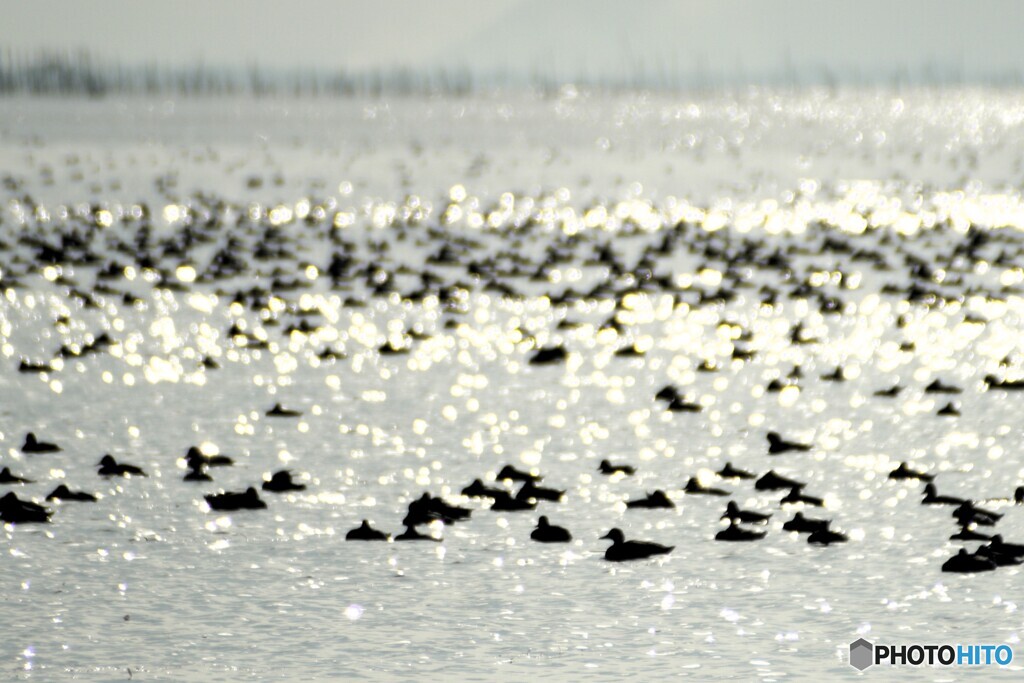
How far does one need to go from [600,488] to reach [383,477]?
7.14 ft

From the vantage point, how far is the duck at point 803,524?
1566cm

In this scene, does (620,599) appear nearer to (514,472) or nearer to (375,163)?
(514,472)

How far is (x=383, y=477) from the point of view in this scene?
1823 centimetres

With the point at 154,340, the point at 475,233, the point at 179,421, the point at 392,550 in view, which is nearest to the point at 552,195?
the point at 475,233

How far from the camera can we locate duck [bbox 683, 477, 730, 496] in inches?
685

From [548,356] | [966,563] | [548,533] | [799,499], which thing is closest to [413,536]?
[548,533]

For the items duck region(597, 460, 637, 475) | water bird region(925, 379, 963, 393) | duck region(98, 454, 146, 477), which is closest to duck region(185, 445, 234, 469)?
duck region(98, 454, 146, 477)

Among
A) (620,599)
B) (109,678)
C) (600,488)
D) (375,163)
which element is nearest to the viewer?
(109,678)

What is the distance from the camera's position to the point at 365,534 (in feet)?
50.8

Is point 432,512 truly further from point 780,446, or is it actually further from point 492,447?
point 780,446

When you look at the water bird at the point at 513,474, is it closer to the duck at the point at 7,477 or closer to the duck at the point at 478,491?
the duck at the point at 478,491

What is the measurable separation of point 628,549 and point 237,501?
387 cm

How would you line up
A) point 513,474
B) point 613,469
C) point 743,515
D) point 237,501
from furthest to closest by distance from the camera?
point 613,469
point 513,474
point 237,501
point 743,515

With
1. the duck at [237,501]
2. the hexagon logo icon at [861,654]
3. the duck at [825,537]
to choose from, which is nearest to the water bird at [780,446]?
the duck at [825,537]
